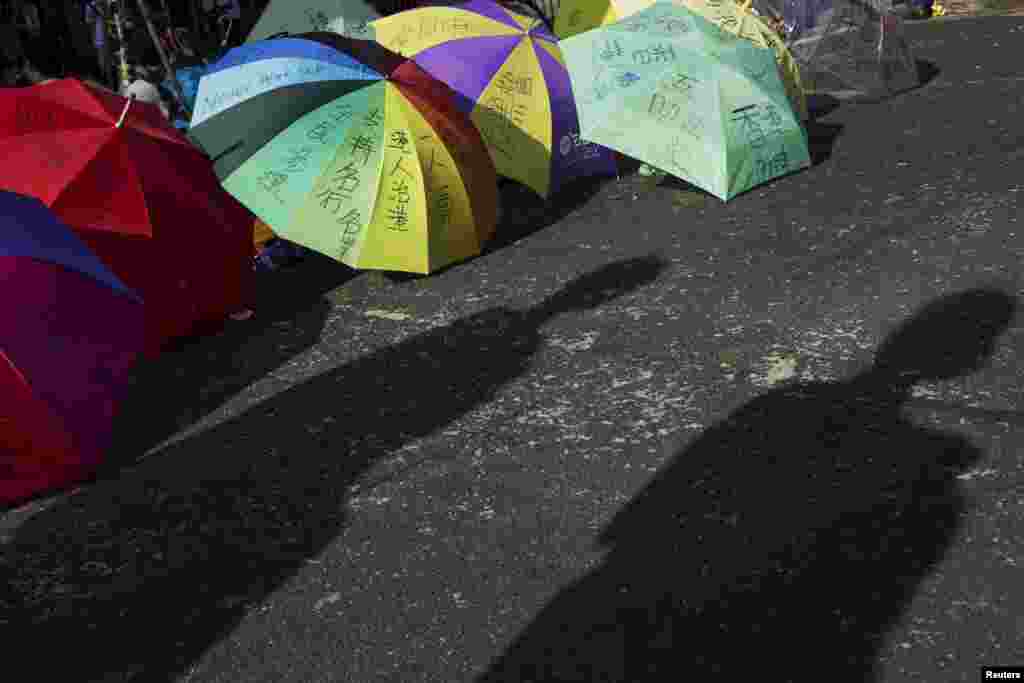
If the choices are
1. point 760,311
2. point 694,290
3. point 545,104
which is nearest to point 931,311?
point 760,311

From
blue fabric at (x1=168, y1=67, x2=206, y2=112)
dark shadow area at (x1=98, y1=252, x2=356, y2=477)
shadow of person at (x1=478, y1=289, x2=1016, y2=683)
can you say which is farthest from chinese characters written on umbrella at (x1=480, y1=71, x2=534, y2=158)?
shadow of person at (x1=478, y1=289, x2=1016, y2=683)

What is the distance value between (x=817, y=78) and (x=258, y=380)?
6.58 metres

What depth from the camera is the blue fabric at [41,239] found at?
16.3 feet

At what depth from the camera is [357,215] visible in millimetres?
7051

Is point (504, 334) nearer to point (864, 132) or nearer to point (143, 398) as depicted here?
point (143, 398)

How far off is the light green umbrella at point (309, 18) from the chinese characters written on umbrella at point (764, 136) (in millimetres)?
3020

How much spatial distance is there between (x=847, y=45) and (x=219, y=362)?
22.0 feet

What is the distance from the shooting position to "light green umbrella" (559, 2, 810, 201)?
8070 mm

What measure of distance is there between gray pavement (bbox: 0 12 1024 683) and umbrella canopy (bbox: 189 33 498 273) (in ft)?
1.41

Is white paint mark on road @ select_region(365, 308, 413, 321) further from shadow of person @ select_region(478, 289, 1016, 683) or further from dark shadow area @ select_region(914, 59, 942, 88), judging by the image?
dark shadow area @ select_region(914, 59, 942, 88)

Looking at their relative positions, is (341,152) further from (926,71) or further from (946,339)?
(926,71)

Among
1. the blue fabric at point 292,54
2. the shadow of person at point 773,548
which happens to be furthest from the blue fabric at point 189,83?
the shadow of person at point 773,548

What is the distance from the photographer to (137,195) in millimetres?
6152

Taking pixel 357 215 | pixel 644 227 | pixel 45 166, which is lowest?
pixel 644 227
